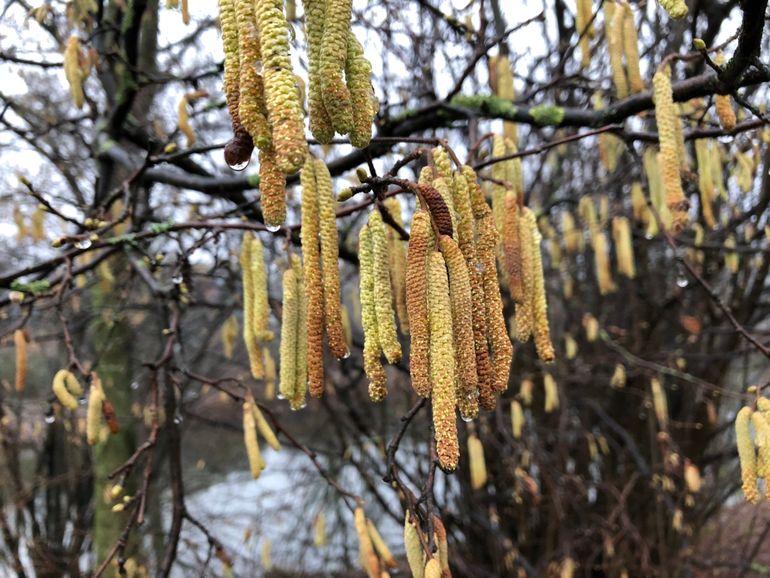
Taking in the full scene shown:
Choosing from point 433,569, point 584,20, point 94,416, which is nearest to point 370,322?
point 433,569

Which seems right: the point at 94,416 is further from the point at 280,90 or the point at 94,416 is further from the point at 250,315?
the point at 280,90

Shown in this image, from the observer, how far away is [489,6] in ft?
16.4

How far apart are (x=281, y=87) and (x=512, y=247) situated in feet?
2.45

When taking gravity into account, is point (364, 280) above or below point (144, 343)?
below

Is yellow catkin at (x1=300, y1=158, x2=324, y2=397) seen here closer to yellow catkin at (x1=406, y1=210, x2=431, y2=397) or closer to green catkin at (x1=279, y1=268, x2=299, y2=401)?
yellow catkin at (x1=406, y1=210, x2=431, y2=397)

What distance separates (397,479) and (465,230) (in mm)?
733

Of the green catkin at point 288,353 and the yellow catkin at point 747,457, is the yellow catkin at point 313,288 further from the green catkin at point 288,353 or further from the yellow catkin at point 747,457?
the yellow catkin at point 747,457

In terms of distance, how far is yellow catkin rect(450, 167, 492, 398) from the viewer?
0.92 m

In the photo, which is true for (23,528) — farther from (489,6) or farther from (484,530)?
(489,6)

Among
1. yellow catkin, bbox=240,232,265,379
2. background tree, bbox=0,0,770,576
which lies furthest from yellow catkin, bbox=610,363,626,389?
yellow catkin, bbox=240,232,265,379

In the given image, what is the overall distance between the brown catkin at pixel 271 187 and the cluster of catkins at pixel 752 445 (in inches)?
47.2

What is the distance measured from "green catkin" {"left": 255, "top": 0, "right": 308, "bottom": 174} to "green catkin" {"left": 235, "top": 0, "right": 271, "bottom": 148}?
18 mm

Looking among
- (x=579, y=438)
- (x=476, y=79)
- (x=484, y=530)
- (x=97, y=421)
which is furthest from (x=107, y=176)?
(x=579, y=438)

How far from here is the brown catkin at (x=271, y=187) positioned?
0.76 meters
